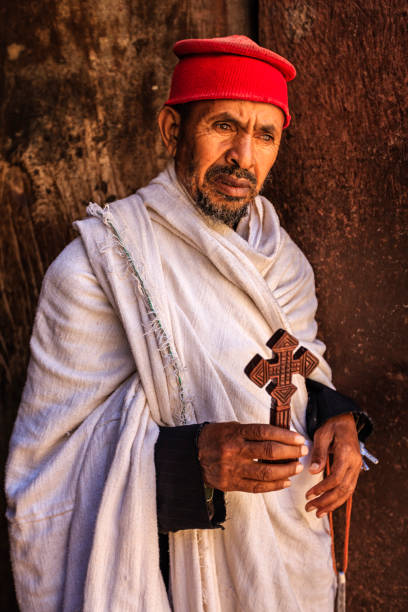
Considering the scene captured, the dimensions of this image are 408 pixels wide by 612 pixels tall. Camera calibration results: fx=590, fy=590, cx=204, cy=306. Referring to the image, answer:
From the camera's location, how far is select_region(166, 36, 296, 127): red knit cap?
182cm

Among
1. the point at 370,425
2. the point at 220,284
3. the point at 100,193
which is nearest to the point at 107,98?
the point at 100,193

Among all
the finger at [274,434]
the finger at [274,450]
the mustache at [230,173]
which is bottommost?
the finger at [274,450]

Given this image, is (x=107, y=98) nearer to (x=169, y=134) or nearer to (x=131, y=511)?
(x=169, y=134)

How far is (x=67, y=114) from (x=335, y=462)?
1947mm

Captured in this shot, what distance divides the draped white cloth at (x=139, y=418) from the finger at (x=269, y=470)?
0.79 feet

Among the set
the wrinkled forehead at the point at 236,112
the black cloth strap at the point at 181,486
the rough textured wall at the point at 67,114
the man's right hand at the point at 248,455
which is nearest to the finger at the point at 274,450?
the man's right hand at the point at 248,455

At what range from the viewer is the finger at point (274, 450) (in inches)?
54.3

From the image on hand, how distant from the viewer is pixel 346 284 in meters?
2.33

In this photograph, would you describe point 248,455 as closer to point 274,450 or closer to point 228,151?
point 274,450

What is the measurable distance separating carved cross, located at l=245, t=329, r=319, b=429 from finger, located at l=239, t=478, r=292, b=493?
14cm

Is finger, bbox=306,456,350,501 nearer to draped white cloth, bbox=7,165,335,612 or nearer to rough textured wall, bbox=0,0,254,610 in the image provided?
draped white cloth, bbox=7,165,335,612

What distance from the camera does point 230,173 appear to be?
189cm

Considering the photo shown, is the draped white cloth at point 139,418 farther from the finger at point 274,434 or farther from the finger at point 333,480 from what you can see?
the finger at point 274,434

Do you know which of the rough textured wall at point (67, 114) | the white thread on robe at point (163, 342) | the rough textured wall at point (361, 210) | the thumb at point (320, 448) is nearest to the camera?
the white thread on robe at point (163, 342)
